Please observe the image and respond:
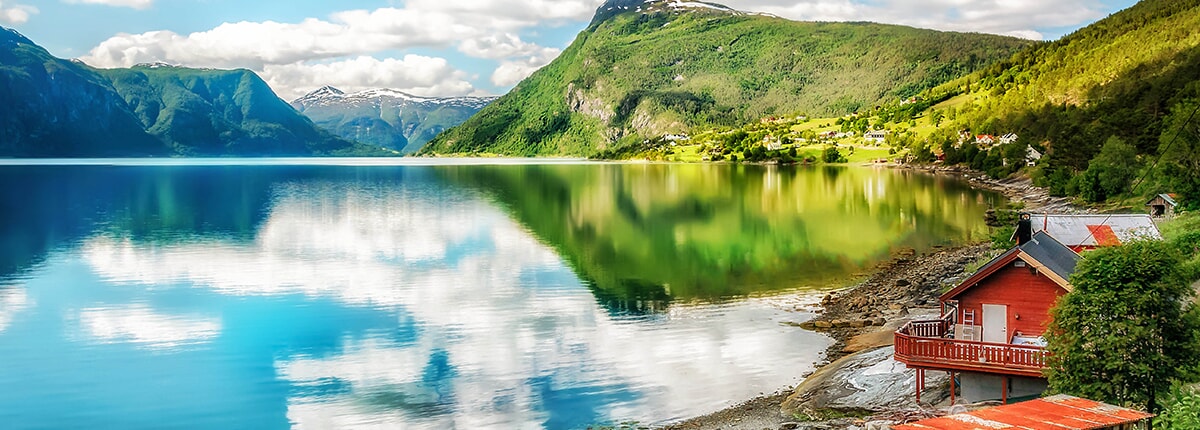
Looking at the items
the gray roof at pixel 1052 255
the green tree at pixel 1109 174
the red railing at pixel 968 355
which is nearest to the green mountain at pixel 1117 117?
the green tree at pixel 1109 174

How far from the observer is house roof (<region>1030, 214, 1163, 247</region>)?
130 ft

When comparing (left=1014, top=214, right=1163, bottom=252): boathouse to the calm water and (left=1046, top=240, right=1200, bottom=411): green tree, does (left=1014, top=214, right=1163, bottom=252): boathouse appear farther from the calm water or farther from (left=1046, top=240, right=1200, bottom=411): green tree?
(left=1046, top=240, right=1200, bottom=411): green tree

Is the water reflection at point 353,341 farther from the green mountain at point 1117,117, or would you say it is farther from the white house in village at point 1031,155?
the white house in village at point 1031,155

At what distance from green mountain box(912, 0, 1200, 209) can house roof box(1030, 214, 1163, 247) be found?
529 cm

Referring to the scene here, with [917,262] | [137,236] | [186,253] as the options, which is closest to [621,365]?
[917,262]

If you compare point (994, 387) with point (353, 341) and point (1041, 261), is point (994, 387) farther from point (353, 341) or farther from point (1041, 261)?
point (353, 341)

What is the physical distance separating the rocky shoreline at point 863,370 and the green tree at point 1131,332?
3966mm

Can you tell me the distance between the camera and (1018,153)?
139m

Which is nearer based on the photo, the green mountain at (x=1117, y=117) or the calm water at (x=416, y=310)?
the calm water at (x=416, y=310)

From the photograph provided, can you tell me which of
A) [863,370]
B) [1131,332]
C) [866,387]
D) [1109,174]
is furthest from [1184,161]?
[1131,332]

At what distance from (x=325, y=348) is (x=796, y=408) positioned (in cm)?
1887

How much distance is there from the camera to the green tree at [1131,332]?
18.3 metres

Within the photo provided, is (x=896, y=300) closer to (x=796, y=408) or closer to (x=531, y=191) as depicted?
(x=796, y=408)

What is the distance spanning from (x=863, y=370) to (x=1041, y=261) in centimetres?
669
